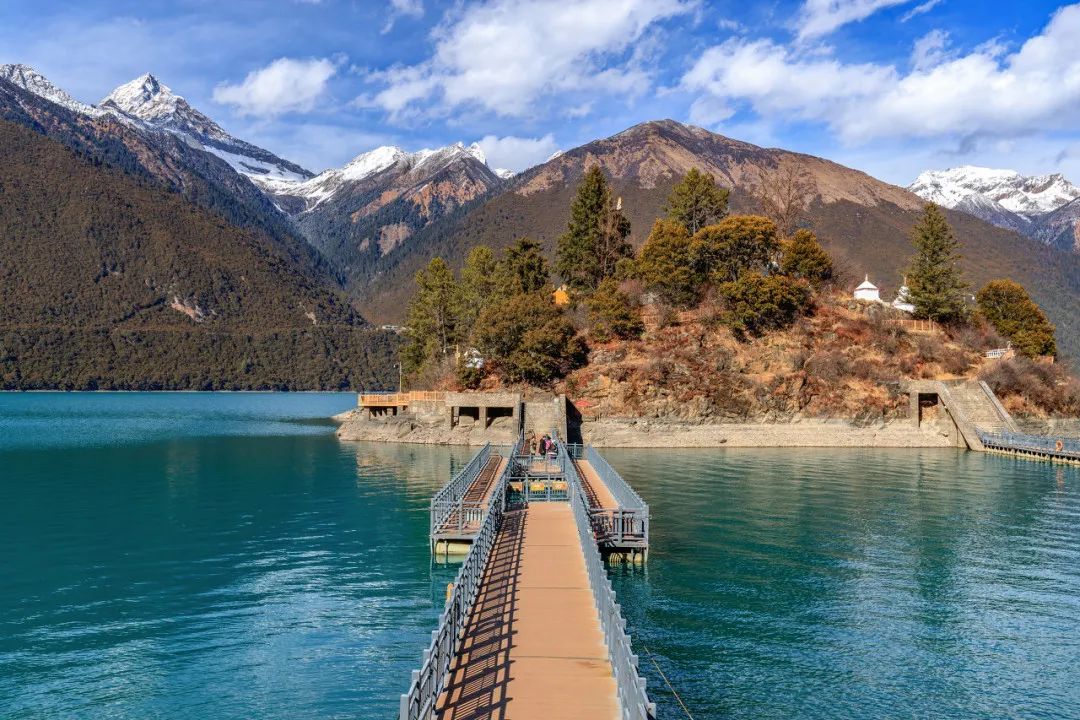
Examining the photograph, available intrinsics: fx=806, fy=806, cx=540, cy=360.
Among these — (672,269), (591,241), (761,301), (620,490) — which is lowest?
(620,490)

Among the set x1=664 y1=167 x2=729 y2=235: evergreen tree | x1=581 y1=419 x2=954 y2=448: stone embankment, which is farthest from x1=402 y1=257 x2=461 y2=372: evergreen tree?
x1=664 y1=167 x2=729 y2=235: evergreen tree

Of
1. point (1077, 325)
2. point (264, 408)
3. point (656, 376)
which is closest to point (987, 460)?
point (656, 376)

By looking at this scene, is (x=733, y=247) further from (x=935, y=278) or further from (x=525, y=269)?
(x=935, y=278)

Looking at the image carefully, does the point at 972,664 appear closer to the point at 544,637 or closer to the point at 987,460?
the point at 544,637

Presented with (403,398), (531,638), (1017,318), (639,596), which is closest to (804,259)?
(1017,318)

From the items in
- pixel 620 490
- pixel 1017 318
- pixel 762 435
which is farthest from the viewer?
pixel 1017 318

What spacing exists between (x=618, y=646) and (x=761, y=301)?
6693 centimetres

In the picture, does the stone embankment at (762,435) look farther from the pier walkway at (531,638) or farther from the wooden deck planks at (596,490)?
the pier walkway at (531,638)

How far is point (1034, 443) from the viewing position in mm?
62781

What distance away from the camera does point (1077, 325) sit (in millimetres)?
189625

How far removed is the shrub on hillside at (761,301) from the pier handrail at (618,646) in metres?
59.0

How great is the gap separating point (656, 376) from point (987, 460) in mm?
26934

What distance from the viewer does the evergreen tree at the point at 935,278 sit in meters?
84.3

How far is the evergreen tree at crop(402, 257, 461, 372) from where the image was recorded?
84.3m
